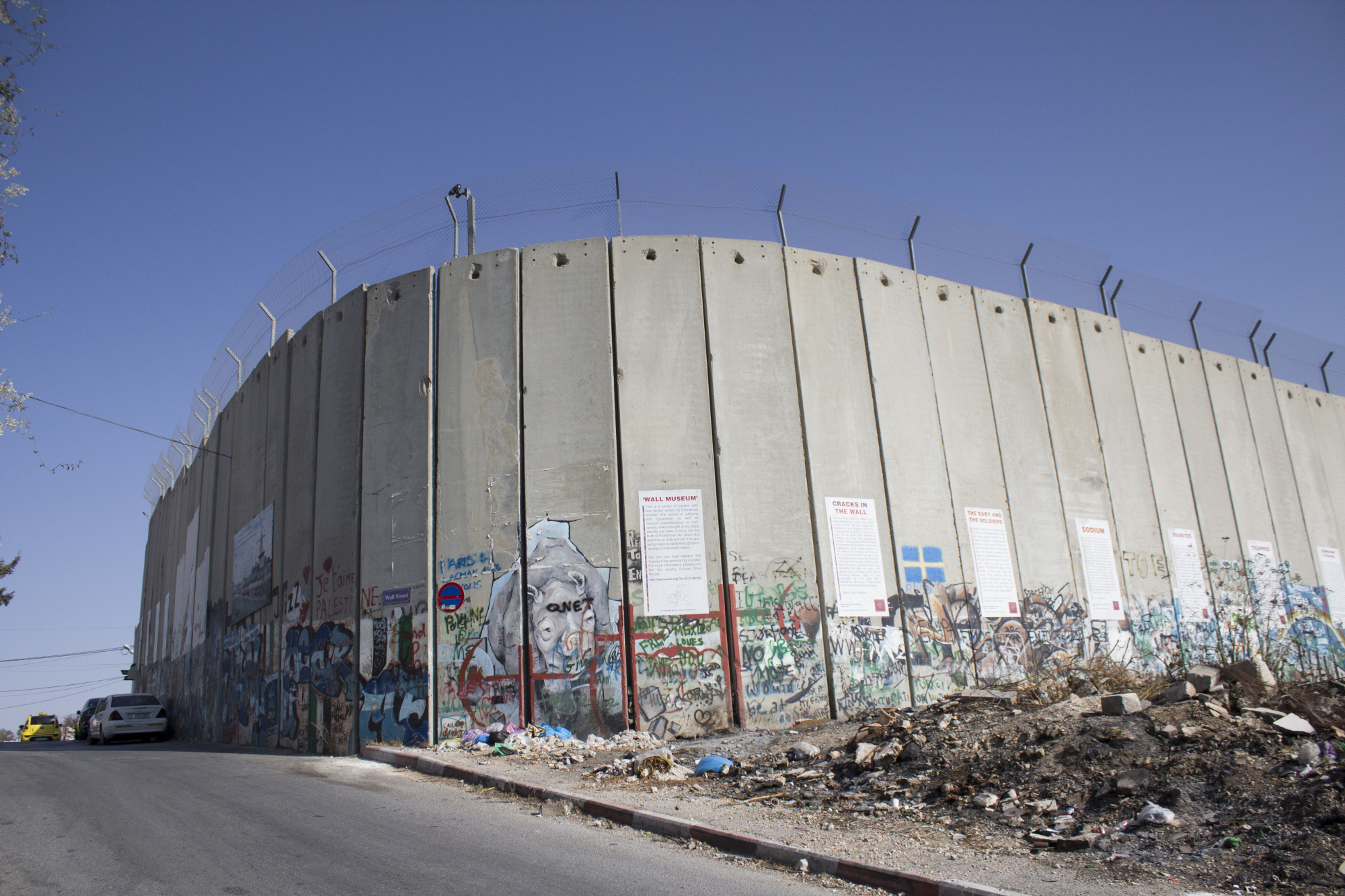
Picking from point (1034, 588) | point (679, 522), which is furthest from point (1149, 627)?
point (679, 522)

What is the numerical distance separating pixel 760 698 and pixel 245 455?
1455 cm

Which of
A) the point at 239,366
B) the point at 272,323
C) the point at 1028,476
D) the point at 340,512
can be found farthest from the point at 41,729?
the point at 1028,476

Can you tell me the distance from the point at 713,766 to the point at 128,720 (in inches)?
757

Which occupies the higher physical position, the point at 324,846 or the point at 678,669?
the point at 678,669

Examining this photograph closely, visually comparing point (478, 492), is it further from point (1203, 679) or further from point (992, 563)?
point (1203, 679)

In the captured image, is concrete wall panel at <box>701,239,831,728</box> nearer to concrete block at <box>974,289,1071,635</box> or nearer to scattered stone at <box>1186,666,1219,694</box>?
concrete block at <box>974,289,1071,635</box>

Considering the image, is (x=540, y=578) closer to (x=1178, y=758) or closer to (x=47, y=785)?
(x=47, y=785)

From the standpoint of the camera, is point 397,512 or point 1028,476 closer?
point 397,512

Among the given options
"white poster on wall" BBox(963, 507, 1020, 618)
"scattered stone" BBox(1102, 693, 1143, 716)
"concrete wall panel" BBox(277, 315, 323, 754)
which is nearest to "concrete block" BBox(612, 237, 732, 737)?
"white poster on wall" BBox(963, 507, 1020, 618)

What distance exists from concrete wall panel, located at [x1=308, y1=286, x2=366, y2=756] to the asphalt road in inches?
156

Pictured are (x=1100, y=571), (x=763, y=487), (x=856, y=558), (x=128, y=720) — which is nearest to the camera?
(x=763, y=487)

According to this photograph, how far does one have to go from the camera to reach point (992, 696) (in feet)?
31.1

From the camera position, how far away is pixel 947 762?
7.93 meters

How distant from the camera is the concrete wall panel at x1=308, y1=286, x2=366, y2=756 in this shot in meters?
14.6
